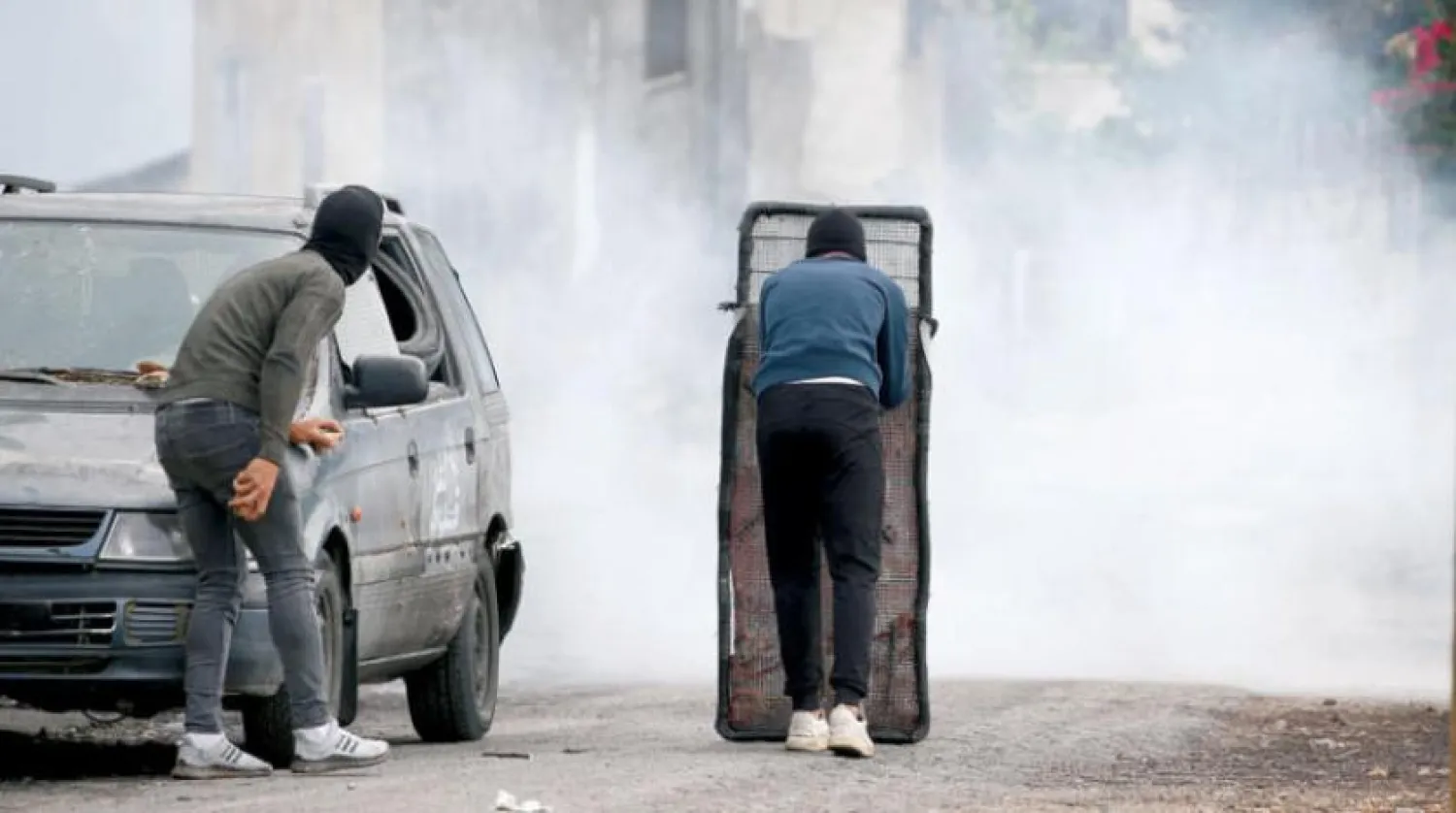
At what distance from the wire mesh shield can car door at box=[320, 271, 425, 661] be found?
3.29 ft

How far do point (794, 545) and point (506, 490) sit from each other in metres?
1.88

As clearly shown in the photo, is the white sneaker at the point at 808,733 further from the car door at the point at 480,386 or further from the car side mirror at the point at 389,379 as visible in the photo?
the car door at the point at 480,386

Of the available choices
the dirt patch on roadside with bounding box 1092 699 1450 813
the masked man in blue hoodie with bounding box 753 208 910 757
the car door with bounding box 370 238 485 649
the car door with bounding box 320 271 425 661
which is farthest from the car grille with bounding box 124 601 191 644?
the dirt patch on roadside with bounding box 1092 699 1450 813

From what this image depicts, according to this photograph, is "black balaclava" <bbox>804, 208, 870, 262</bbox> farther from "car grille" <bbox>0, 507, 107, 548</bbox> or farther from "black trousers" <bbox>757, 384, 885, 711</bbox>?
"car grille" <bbox>0, 507, 107, 548</bbox>

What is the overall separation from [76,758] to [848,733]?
242cm

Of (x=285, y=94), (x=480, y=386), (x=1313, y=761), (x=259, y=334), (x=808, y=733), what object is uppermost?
(x=285, y=94)

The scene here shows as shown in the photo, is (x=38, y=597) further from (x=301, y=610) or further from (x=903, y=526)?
(x=903, y=526)

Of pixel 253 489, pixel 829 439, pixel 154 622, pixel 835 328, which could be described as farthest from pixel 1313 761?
pixel 154 622

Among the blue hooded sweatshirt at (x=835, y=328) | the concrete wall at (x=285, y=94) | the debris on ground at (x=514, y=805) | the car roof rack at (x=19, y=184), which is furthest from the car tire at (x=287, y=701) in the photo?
the concrete wall at (x=285, y=94)

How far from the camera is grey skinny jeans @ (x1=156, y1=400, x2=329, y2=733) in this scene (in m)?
10.2

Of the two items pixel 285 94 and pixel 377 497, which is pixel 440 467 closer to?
pixel 377 497

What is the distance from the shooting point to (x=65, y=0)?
3631 cm

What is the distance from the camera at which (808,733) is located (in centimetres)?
1146

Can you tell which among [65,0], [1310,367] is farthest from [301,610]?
[65,0]
